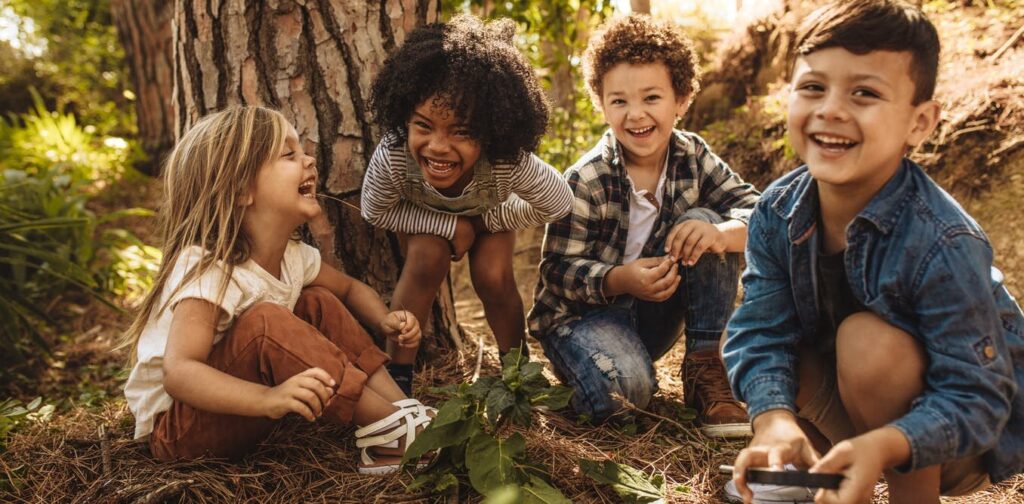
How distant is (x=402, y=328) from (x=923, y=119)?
1.52 meters

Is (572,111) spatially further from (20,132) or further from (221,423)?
(20,132)

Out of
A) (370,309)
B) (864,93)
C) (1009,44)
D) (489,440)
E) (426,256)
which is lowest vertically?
(489,440)

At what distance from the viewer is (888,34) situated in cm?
158

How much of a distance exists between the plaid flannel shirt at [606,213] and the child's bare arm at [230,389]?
1003 millimetres

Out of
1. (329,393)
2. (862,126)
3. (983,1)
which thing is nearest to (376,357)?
(329,393)

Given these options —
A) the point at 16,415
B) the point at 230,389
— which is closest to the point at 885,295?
the point at 230,389

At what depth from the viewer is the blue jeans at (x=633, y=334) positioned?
256cm

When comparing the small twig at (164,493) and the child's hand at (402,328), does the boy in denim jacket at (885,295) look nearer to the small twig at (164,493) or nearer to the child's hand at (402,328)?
the child's hand at (402,328)

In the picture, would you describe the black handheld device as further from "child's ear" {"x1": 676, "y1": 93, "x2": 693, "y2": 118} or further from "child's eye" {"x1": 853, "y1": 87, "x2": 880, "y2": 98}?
"child's ear" {"x1": 676, "y1": 93, "x2": 693, "y2": 118}

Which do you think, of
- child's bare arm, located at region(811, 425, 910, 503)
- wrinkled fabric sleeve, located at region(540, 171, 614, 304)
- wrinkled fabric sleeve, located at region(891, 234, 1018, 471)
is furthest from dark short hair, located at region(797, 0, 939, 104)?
wrinkled fabric sleeve, located at region(540, 171, 614, 304)

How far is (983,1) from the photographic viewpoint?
12.8ft

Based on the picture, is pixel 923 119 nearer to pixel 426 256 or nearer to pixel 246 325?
pixel 426 256

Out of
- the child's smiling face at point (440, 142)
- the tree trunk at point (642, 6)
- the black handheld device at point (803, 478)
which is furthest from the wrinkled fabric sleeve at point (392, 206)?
the tree trunk at point (642, 6)

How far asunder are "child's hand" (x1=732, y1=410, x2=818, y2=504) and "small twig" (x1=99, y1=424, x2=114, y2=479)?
5.55 feet
